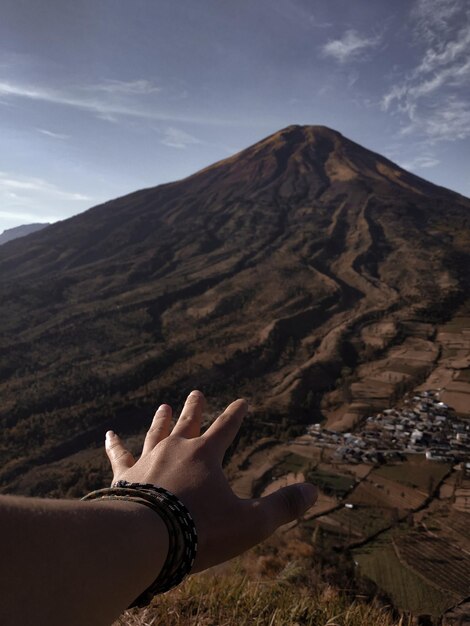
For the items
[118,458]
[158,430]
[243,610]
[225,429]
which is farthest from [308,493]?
[243,610]

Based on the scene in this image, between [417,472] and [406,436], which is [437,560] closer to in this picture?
[417,472]

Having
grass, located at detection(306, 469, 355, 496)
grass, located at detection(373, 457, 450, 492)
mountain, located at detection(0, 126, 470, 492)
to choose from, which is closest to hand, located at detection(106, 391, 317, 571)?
grass, located at detection(306, 469, 355, 496)

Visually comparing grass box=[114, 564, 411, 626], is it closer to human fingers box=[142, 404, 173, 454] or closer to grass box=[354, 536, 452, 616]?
human fingers box=[142, 404, 173, 454]

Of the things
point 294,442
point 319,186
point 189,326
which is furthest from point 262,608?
point 319,186

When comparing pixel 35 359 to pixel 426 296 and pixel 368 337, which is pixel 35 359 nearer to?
pixel 368 337

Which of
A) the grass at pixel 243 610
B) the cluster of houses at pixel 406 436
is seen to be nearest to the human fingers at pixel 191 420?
the grass at pixel 243 610

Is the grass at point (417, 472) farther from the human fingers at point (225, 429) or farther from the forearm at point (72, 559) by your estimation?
the forearm at point (72, 559)
